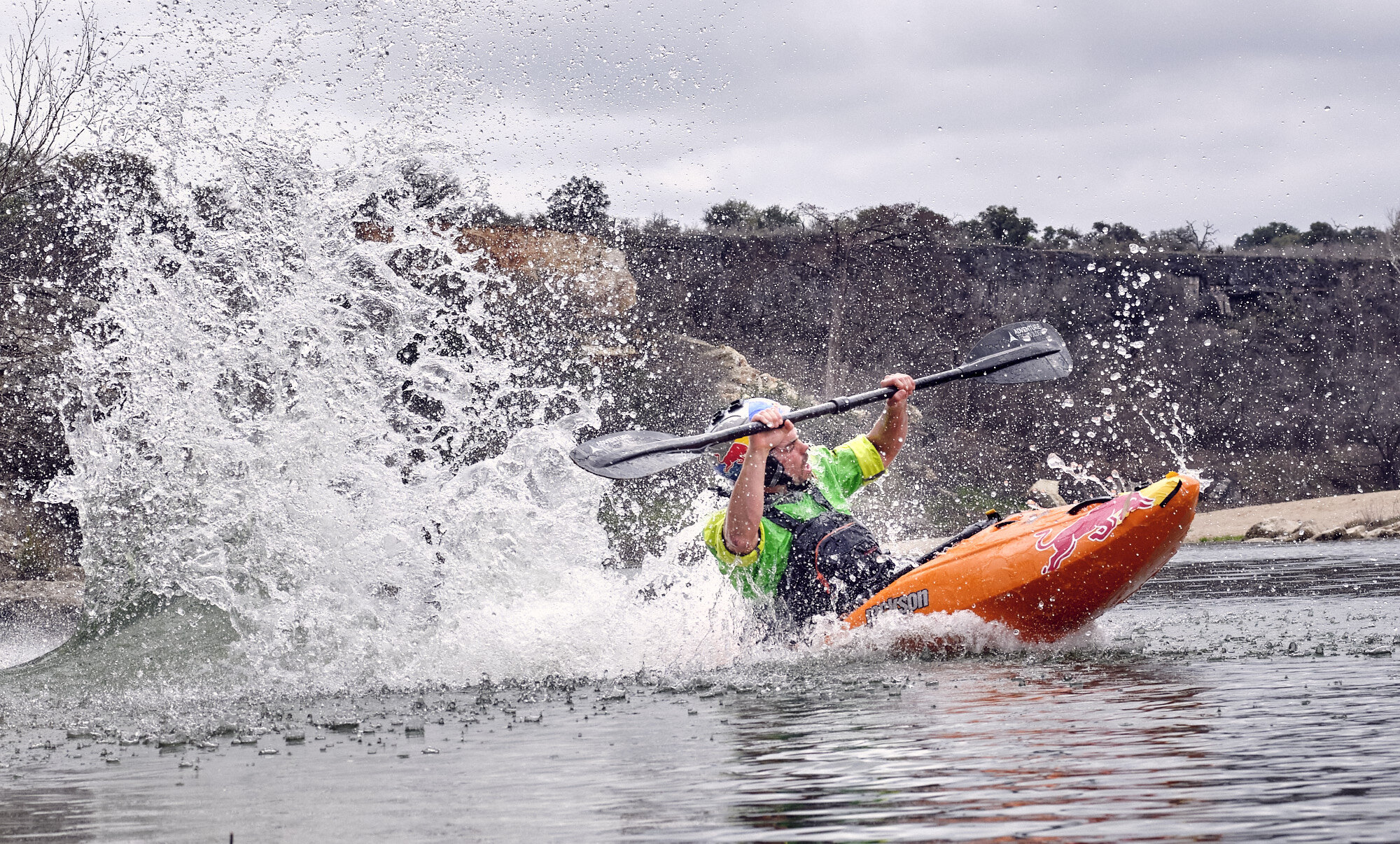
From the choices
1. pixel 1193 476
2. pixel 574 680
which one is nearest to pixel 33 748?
pixel 574 680

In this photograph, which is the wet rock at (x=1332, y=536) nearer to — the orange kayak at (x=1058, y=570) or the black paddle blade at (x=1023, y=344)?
the black paddle blade at (x=1023, y=344)

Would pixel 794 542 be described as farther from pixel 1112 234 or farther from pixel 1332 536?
pixel 1112 234

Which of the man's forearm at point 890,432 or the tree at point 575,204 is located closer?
the man's forearm at point 890,432

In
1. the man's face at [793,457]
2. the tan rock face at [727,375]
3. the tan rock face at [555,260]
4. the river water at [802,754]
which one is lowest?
the river water at [802,754]

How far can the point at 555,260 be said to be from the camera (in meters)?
25.9

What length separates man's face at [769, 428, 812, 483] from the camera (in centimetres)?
641

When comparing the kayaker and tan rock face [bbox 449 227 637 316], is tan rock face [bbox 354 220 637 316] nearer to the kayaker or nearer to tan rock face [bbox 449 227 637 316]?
tan rock face [bbox 449 227 637 316]

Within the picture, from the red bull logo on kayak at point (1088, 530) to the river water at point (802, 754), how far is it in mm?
434

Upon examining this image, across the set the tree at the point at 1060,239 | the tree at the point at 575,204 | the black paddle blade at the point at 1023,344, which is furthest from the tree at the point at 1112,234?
the black paddle blade at the point at 1023,344

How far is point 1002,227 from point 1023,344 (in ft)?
135

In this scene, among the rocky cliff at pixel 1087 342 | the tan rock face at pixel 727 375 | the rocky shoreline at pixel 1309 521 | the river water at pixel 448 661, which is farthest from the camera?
the rocky cliff at pixel 1087 342

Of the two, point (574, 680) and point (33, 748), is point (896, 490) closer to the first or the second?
point (574, 680)

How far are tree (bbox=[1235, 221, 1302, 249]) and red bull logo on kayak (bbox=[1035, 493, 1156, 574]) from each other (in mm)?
48182

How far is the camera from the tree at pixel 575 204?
2519cm
